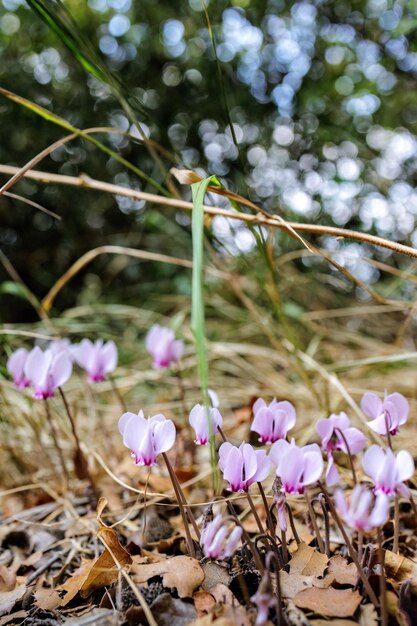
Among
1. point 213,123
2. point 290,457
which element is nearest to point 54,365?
point 290,457

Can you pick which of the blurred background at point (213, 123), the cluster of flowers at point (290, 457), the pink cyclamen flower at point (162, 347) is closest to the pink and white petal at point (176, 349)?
the pink cyclamen flower at point (162, 347)

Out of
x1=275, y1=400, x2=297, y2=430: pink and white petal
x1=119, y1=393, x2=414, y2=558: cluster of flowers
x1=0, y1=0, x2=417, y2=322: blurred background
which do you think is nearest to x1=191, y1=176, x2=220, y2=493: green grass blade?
x1=119, y1=393, x2=414, y2=558: cluster of flowers

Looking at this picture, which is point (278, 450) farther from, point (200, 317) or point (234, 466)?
point (200, 317)

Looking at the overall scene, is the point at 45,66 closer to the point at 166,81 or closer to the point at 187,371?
the point at 166,81

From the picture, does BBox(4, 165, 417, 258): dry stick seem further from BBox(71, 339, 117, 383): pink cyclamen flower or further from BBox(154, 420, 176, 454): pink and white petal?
BBox(154, 420, 176, 454): pink and white petal

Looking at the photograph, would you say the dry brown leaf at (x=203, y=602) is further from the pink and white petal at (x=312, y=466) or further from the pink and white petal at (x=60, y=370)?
the pink and white petal at (x=60, y=370)

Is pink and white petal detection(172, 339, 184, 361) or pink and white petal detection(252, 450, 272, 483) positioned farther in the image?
pink and white petal detection(172, 339, 184, 361)

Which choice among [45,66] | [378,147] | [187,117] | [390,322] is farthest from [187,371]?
[45,66]
